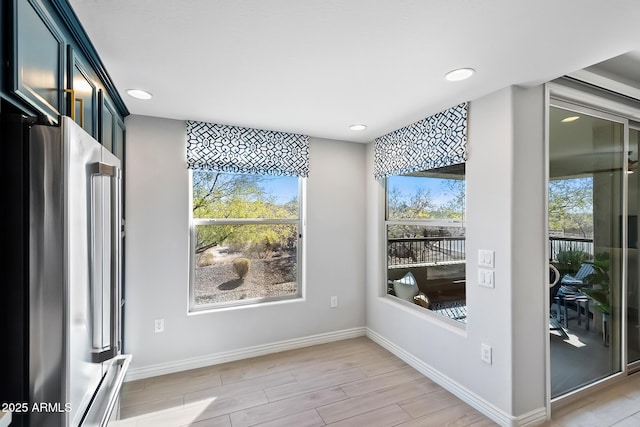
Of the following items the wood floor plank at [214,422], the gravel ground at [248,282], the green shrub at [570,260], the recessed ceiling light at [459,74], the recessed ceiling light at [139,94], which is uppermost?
the recessed ceiling light at [139,94]

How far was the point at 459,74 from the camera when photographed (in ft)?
6.11

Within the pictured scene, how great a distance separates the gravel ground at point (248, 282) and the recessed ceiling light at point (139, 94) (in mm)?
1607

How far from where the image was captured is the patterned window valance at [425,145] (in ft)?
7.76

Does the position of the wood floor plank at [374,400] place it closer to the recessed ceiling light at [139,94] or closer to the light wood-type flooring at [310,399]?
the light wood-type flooring at [310,399]

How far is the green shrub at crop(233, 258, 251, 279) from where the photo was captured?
10.3ft

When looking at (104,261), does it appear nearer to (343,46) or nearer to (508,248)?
(343,46)

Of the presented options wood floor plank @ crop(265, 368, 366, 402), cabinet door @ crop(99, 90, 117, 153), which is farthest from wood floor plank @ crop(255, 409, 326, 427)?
cabinet door @ crop(99, 90, 117, 153)

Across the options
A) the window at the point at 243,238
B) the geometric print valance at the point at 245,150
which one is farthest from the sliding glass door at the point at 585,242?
the window at the point at 243,238

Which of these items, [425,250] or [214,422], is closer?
[214,422]

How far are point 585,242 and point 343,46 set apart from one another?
247 centimetres

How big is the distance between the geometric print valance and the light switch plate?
188 centimetres

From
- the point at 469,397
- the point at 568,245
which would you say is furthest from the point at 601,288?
the point at 469,397

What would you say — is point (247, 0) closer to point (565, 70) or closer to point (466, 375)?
point (565, 70)

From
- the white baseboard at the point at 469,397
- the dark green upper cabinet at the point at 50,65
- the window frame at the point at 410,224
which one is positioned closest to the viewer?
the dark green upper cabinet at the point at 50,65
